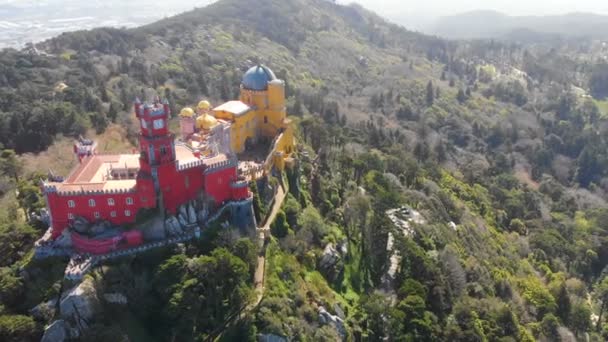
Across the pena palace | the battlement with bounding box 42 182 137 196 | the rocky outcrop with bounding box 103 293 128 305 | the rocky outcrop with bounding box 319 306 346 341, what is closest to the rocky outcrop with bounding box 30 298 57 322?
the rocky outcrop with bounding box 103 293 128 305

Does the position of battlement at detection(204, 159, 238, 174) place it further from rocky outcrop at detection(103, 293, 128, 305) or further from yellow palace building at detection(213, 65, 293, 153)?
rocky outcrop at detection(103, 293, 128, 305)

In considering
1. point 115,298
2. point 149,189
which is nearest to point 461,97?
point 149,189

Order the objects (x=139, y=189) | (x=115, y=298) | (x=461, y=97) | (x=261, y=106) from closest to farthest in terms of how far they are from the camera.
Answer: (x=115, y=298), (x=139, y=189), (x=261, y=106), (x=461, y=97)

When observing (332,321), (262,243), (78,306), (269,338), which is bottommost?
(332,321)

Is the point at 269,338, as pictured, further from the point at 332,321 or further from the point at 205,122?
the point at 205,122

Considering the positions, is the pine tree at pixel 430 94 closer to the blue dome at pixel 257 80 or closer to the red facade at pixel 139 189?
the blue dome at pixel 257 80

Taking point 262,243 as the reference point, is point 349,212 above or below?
below

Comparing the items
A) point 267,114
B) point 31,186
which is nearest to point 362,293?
point 267,114
